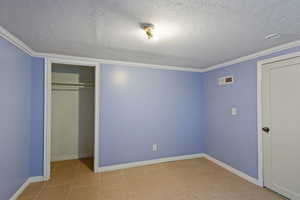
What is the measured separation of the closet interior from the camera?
353 cm

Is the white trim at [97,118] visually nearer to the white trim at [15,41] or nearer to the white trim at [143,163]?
the white trim at [143,163]

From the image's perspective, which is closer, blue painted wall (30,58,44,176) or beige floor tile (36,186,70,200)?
beige floor tile (36,186,70,200)

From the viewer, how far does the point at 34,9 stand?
1329mm

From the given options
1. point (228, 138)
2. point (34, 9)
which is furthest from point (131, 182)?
point (34, 9)

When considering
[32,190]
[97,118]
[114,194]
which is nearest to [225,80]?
[97,118]

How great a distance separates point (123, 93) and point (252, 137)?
2.56 meters

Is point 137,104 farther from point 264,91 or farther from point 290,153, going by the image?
point 290,153

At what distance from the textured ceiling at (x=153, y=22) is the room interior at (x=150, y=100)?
1 centimetres

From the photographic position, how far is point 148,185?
7.93 feet

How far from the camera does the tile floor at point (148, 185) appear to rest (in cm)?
213

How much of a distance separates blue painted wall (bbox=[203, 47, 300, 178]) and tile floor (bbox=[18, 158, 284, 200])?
0.34 metres

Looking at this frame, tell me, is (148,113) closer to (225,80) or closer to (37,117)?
(225,80)

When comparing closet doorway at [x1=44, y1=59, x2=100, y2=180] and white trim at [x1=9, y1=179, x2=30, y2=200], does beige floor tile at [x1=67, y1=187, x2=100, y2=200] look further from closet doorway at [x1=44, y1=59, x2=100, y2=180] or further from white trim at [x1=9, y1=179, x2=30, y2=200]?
closet doorway at [x1=44, y1=59, x2=100, y2=180]

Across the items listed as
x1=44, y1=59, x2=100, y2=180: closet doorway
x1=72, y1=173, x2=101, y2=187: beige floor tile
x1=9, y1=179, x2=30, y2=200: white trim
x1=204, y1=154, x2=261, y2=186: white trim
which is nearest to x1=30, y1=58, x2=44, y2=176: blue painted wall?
x1=9, y1=179, x2=30, y2=200: white trim
